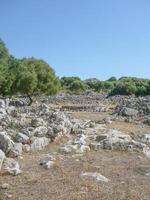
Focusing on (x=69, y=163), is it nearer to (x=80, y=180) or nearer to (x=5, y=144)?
(x=80, y=180)

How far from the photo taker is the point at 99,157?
18078mm

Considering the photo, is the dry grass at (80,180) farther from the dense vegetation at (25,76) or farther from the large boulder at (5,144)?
the dense vegetation at (25,76)

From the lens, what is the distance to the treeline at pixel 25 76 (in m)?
49.3

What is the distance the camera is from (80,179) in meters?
14.6

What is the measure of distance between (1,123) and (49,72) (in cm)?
3464

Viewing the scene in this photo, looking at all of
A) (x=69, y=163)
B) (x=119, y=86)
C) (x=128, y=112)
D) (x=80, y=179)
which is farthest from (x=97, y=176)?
(x=119, y=86)

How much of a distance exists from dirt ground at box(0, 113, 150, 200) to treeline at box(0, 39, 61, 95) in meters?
29.0

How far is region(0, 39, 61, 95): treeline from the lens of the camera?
49.3 m

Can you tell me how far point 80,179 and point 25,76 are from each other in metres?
38.3

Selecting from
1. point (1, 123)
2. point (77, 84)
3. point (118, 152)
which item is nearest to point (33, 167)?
point (118, 152)

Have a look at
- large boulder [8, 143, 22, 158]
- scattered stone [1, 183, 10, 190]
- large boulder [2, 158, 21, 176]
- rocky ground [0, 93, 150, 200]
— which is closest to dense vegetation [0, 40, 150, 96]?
rocky ground [0, 93, 150, 200]

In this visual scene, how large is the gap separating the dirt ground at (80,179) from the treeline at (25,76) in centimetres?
2896

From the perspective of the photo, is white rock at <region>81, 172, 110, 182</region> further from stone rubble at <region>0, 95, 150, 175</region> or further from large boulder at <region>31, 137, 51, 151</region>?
large boulder at <region>31, 137, 51, 151</region>

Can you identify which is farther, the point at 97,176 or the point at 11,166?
the point at 11,166
